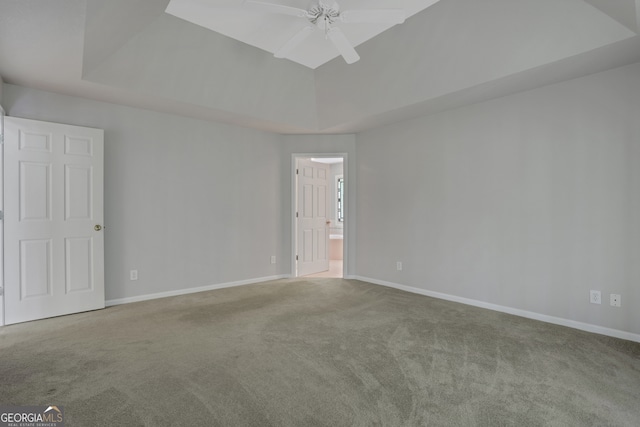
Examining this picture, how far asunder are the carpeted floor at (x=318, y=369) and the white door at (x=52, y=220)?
26cm

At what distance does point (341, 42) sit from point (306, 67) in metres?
1.59

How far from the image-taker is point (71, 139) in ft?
11.4

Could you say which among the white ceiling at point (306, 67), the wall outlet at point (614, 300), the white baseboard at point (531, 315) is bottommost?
the white baseboard at point (531, 315)

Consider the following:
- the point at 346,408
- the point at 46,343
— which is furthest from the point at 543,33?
the point at 46,343

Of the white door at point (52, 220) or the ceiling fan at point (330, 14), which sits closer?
the ceiling fan at point (330, 14)

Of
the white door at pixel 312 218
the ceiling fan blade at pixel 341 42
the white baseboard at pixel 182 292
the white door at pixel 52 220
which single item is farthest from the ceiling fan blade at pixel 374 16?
the white baseboard at pixel 182 292

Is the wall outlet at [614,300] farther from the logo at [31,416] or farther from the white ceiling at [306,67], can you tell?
the logo at [31,416]

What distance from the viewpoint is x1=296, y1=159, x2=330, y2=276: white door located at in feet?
18.3

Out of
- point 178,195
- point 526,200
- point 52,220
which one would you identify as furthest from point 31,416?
point 526,200

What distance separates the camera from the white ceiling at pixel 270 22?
9.71 feet

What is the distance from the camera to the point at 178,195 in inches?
171

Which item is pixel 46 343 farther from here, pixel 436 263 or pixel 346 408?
pixel 436 263

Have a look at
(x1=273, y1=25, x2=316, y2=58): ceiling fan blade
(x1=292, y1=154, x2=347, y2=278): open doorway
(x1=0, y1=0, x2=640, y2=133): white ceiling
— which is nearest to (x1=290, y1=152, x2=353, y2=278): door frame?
(x1=292, y1=154, x2=347, y2=278): open doorway

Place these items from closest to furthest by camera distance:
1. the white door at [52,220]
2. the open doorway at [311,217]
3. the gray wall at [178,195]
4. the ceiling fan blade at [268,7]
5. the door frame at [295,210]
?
the ceiling fan blade at [268,7]
the white door at [52,220]
the gray wall at [178,195]
the door frame at [295,210]
the open doorway at [311,217]
